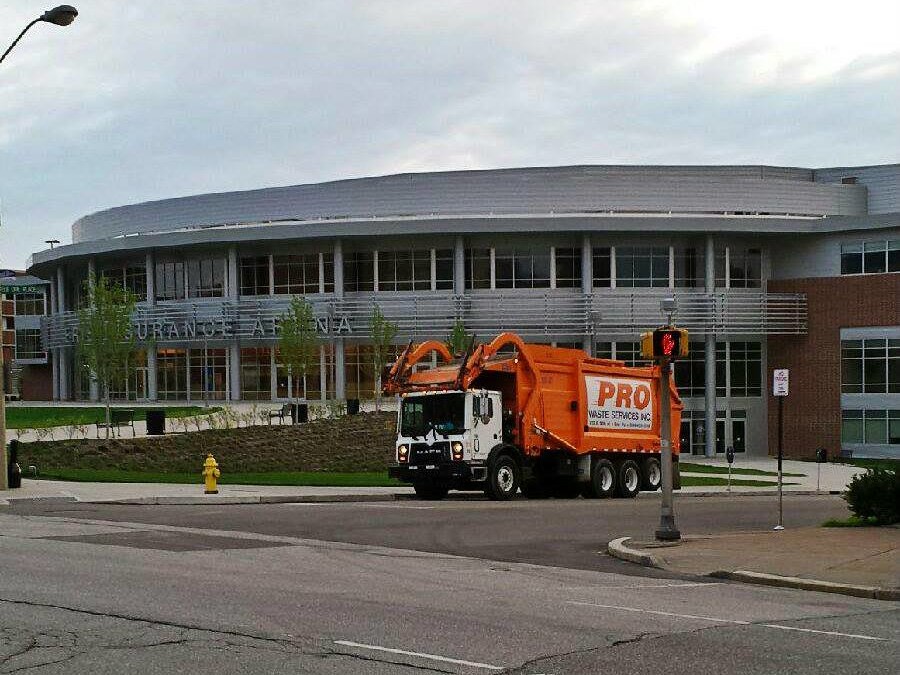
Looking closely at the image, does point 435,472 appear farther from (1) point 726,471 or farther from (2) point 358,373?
(2) point 358,373

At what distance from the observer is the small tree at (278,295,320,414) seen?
60.2 meters

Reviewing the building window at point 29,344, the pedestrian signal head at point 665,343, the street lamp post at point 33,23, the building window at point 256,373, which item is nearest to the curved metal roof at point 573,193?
the building window at point 256,373

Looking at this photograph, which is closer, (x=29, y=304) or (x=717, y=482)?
(x=717, y=482)

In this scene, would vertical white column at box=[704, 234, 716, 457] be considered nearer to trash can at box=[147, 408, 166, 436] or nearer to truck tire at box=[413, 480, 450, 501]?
trash can at box=[147, 408, 166, 436]

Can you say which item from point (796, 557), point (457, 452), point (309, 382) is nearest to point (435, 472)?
point (457, 452)

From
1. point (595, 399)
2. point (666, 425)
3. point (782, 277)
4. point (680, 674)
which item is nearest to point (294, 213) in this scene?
point (782, 277)

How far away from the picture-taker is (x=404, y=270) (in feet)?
217

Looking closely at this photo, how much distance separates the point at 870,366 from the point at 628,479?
32.9 meters

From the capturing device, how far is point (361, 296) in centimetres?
6606

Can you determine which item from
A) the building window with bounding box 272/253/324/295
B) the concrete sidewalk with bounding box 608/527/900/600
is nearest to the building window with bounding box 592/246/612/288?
the building window with bounding box 272/253/324/295

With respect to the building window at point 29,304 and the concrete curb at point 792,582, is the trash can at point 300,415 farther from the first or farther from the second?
the building window at point 29,304

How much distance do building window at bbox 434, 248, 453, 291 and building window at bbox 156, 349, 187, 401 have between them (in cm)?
1543

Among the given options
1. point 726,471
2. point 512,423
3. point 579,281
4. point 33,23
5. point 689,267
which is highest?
point 33,23

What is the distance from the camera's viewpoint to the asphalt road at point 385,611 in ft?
29.6
